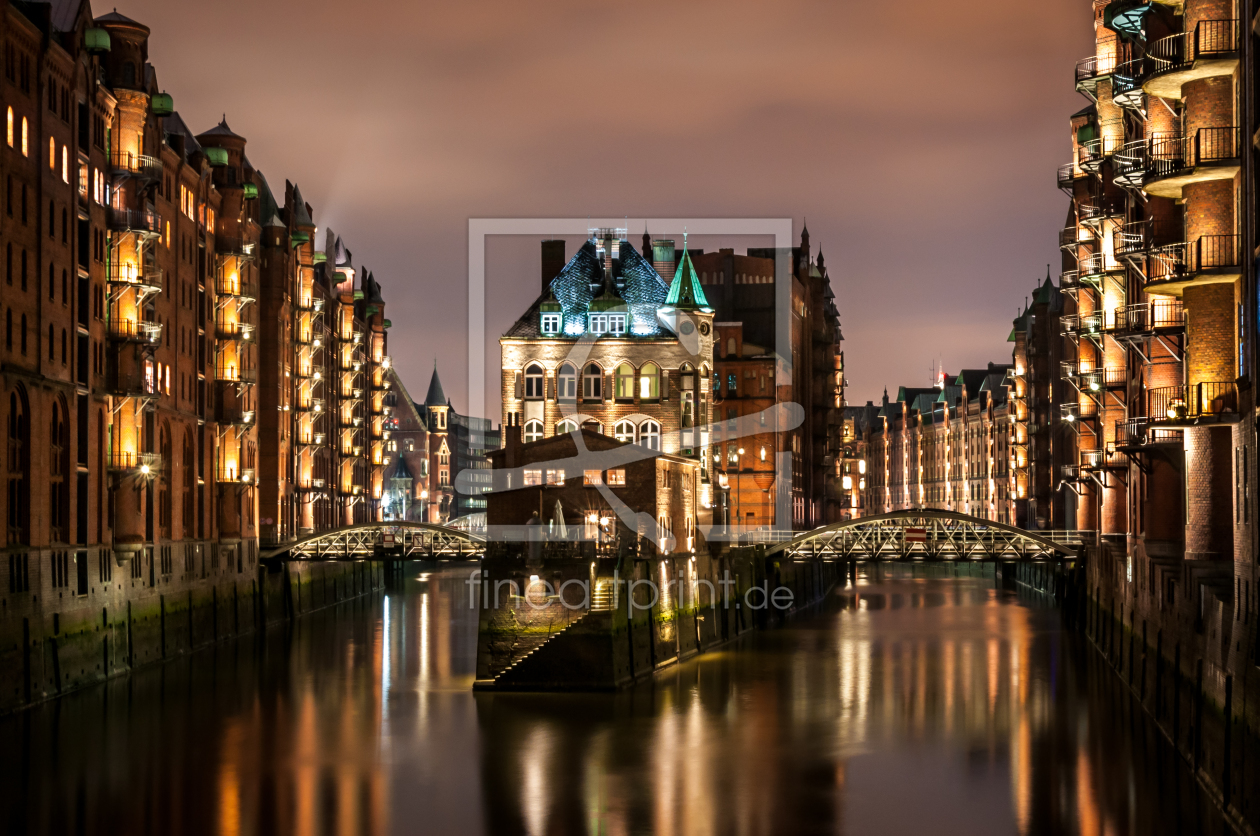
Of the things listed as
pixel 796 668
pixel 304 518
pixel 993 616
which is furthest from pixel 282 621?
pixel 993 616

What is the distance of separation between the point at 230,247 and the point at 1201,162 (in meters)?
50.7

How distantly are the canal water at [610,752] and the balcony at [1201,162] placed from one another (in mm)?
13889

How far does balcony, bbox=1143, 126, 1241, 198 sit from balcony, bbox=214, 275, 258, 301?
48513 mm

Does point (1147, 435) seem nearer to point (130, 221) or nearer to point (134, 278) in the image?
point (130, 221)

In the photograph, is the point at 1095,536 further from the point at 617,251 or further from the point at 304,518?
the point at 304,518

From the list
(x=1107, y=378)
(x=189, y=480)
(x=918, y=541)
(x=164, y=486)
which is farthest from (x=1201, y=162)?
(x=189, y=480)

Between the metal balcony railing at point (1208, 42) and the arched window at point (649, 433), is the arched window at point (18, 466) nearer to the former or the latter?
the metal balcony railing at point (1208, 42)

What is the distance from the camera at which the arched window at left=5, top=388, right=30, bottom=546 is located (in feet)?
158

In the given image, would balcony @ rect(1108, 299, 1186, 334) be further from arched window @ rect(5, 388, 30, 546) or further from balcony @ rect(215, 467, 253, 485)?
balcony @ rect(215, 467, 253, 485)

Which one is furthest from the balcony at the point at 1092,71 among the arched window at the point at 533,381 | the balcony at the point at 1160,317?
the arched window at the point at 533,381

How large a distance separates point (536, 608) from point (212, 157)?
111 feet

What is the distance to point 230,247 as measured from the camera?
7588 cm

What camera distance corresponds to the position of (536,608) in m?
52.1

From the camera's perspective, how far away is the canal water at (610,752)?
36938 millimetres
